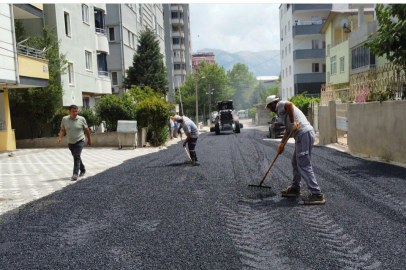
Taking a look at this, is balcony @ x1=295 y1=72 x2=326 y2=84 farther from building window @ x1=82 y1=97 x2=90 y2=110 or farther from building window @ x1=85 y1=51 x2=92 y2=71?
building window @ x1=82 y1=97 x2=90 y2=110

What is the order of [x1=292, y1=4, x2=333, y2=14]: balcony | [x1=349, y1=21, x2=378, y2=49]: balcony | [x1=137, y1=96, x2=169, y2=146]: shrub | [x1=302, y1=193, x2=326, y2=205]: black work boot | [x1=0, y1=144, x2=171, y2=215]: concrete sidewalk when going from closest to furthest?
[x1=302, y1=193, x2=326, y2=205]: black work boot → [x1=0, y1=144, x2=171, y2=215]: concrete sidewalk → [x1=137, y1=96, x2=169, y2=146]: shrub → [x1=349, y1=21, x2=378, y2=49]: balcony → [x1=292, y1=4, x2=333, y2=14]: balcony

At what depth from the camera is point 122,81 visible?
3228 centimetres

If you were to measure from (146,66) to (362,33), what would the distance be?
17.1 meters

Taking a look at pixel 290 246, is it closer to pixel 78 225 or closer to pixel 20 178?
pixel 78 225

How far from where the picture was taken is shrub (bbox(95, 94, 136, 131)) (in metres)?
→ 18.5

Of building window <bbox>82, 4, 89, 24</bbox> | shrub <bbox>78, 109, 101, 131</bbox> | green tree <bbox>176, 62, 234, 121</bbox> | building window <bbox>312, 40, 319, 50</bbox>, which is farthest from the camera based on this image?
green tree <bbox>176, 62, 234, 121</bbox>

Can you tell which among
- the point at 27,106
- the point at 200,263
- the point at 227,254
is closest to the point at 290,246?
the point at 227,254

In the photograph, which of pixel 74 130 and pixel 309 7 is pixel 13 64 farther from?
pixel 309 7

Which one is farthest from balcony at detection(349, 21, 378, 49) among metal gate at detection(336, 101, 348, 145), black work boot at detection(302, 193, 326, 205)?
black work boot at detection(302, 193, 326, 205)

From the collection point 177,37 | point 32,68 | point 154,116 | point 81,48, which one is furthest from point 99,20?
point 177,37

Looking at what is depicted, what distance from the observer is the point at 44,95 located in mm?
17844

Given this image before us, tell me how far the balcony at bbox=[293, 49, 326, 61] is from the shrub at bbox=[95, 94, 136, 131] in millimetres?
28684

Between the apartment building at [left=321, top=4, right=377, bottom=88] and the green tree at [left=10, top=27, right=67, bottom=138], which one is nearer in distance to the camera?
the green tree at [left=10, top=27, right=67, bottom=138]

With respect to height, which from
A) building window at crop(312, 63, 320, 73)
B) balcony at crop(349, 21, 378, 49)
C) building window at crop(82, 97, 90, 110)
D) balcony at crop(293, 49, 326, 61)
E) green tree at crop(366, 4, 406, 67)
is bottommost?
building window at crop(82, 97, 90, 110)
